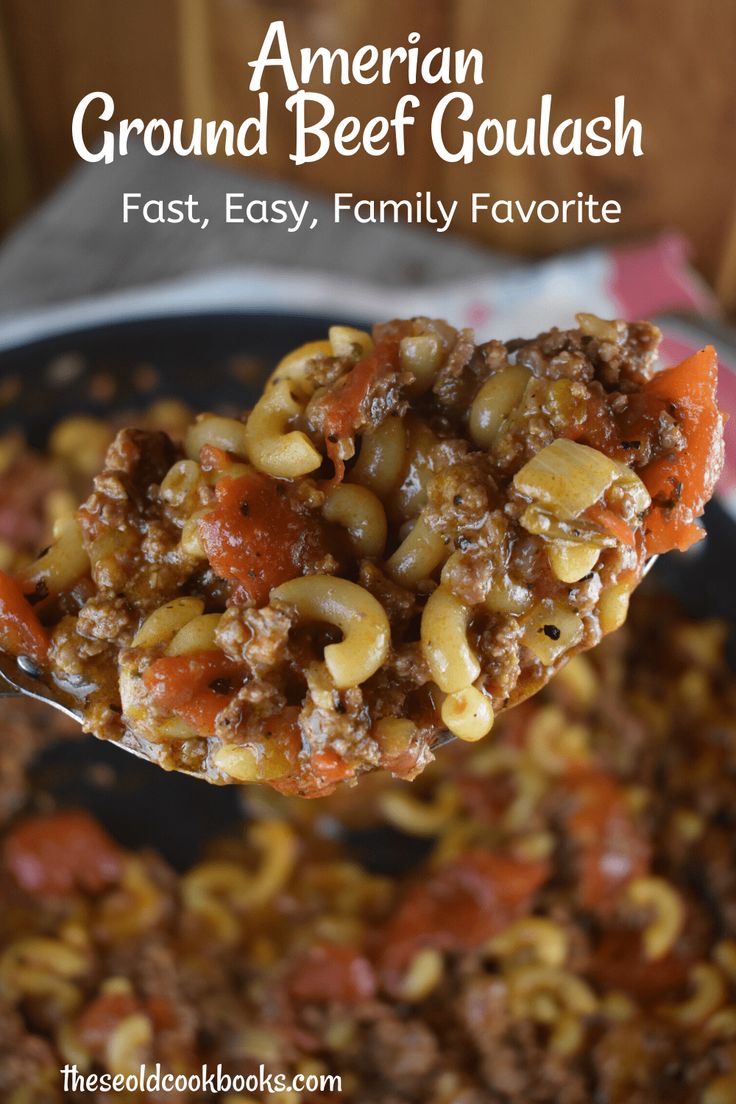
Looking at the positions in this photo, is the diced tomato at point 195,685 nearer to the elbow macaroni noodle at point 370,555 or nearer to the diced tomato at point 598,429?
the elbow macaroni noodle at point 370,555

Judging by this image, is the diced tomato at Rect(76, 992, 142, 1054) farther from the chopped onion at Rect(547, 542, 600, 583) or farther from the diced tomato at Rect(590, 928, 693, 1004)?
the chopped onion at Rect(547, 542, 600, 583)

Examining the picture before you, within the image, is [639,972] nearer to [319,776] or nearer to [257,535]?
[319,776]

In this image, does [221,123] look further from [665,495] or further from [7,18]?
[665,495]

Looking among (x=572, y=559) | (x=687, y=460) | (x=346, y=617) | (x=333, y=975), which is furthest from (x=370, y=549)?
(x=333, y=975)

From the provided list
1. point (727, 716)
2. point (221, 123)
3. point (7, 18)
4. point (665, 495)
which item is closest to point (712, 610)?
point (727, 716)

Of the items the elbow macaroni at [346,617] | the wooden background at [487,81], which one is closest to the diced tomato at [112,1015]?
the elbow macaroni at [346,617]

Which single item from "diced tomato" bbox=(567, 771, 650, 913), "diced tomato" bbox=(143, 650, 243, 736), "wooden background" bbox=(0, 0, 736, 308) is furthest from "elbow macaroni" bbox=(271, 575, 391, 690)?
"wooden background" bbox=(0, 0, 736, 308)
